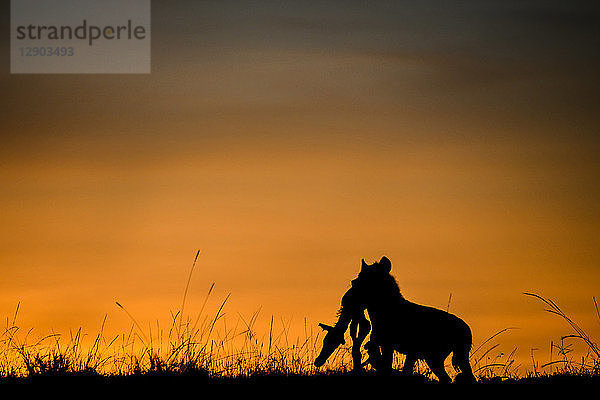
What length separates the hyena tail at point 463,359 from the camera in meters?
8.31

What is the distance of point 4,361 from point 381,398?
4.08m

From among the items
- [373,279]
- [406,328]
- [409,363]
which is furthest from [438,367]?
[373,279]

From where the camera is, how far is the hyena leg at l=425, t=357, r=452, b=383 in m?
8.17

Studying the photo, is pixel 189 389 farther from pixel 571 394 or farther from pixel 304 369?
pixel 571 394

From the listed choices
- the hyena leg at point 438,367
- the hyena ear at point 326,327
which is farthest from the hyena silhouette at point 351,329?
the hyena leg at point 438,367

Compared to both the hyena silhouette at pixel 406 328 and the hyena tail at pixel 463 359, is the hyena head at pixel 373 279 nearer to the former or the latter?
the hyena silhouette at pixel 406 328

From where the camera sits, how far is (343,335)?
26.7ft

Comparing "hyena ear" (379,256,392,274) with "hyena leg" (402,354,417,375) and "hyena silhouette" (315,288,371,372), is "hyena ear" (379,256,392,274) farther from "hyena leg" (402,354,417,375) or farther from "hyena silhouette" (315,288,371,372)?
"hyena leg" (402,354,417,375)

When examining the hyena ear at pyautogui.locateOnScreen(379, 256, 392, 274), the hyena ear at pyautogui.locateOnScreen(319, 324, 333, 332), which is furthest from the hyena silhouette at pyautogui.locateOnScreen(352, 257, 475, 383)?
the hyena ear at pyautogui.locateOnScreen(319, 324, 333, 332)

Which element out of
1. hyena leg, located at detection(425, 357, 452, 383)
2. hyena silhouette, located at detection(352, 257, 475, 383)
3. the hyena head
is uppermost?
the hyena head

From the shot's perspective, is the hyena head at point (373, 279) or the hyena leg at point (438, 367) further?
the hyena leg at point (438, 367)

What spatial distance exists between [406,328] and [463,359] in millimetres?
766

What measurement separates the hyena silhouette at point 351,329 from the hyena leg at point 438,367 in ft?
→ 2.30

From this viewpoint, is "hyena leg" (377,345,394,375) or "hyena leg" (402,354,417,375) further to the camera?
"hyena leg" (402,354,417,375)
